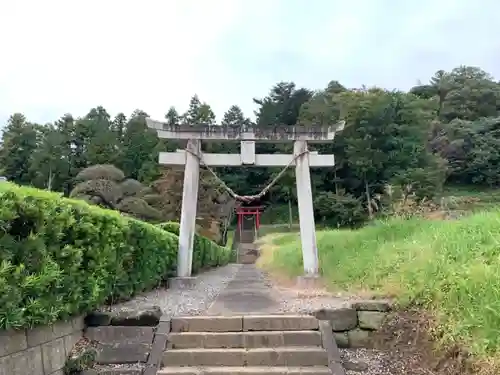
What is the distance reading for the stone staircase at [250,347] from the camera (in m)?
3.96

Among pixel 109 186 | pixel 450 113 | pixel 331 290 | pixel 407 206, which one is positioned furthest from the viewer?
pixel 450 113

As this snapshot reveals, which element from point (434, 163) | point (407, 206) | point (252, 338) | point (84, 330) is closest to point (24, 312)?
point (84, 330)

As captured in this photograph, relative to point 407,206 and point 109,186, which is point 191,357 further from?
point 109,186

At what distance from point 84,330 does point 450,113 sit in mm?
53230

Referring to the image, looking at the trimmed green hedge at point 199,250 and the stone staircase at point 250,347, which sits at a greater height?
the trimmed green hedge at point 199,250

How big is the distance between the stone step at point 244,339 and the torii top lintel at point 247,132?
5441mm

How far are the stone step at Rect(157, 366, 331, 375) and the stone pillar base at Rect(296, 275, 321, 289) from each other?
13.4ft

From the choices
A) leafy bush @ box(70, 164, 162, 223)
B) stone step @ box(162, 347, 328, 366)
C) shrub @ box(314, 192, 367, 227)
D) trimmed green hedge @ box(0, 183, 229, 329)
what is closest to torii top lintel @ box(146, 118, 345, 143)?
trimmed green hedge @ box(0, 183, 229, 329)

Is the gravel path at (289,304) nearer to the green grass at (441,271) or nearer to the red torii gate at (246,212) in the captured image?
the green grass at (441,271)

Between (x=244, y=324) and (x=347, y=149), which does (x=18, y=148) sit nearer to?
(x=347, y=149)

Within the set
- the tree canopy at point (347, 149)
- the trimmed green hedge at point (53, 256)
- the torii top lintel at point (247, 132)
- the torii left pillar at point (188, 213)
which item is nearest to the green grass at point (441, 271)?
the torii top lintel at point (247, 132)

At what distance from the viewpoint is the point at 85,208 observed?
14.4ft

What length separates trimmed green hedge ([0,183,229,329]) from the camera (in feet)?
9.82


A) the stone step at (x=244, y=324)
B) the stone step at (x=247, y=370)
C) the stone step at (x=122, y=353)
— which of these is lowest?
the stone step at (x=247, y=370)
